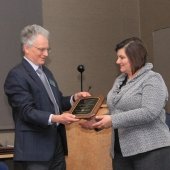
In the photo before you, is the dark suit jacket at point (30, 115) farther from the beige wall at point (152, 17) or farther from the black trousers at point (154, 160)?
the beige wall at point (152, 17)

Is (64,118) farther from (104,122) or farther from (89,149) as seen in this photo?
(89,149)

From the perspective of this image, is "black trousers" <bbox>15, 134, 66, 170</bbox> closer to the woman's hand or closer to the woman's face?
the woman's hand

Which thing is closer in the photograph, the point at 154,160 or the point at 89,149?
the point at 154,160

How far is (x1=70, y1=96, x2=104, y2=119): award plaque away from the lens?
2602mm

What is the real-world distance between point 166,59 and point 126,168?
9.73 ft

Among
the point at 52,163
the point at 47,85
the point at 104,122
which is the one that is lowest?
the point at 52,163

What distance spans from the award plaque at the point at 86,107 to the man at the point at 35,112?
87 millimetres

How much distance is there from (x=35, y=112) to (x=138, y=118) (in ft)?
2.10

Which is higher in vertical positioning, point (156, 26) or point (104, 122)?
point (156, 26)

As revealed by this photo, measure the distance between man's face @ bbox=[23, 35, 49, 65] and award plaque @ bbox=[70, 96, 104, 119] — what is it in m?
0.38

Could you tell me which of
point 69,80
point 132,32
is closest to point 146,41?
point 132,32

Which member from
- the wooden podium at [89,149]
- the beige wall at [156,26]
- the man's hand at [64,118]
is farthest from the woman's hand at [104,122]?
the beige wall at [156,26]

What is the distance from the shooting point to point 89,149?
3.81 meters

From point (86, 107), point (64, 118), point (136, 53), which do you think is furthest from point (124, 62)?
point (64, 118)
